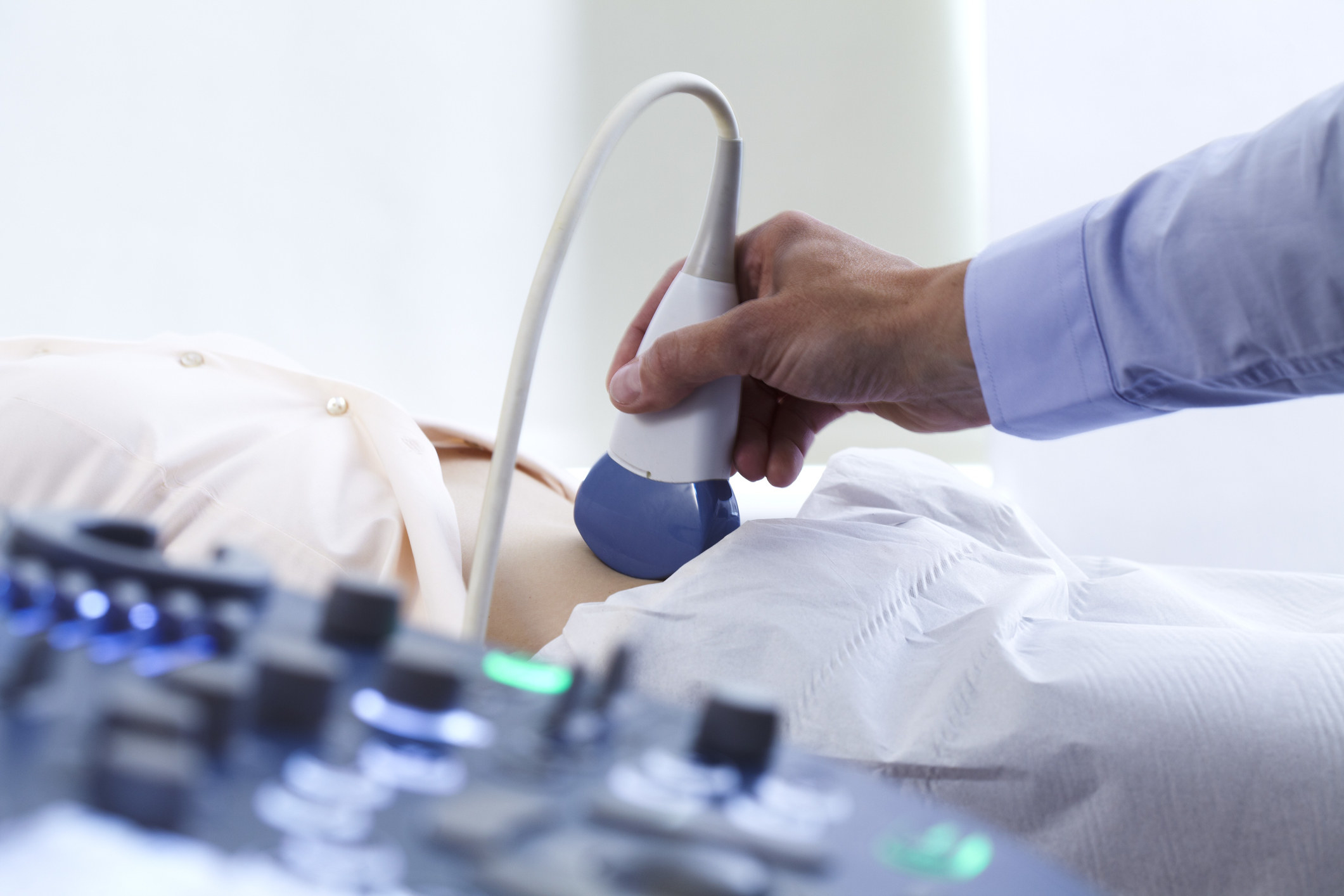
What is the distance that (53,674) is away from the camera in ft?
0.67

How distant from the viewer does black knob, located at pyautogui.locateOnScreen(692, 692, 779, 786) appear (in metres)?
0.20

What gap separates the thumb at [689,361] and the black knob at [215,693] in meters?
0.58

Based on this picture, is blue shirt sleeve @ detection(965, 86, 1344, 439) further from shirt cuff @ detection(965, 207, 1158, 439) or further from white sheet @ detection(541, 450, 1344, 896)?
white sheet @ detection(541, 450, 1344, 896)

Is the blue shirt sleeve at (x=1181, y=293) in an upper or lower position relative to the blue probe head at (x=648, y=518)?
upper

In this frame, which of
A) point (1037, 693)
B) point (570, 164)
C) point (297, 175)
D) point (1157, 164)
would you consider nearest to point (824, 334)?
point (1037, 693)

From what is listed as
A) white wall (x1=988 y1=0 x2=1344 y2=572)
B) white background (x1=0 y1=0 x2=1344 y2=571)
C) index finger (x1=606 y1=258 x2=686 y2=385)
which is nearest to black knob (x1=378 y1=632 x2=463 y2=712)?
index finger (x1=606 y1=258 x2=686 y2=385)

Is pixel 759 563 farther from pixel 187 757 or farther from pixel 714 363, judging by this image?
pixel 187 757

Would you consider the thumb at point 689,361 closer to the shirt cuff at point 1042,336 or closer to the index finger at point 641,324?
the index finger at point 641,324

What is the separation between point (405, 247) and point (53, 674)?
1.90 m

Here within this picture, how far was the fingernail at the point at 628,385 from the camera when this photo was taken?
2.61 feet

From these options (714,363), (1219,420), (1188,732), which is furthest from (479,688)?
(1219,420)

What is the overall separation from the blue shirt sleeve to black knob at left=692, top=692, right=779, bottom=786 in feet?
1.67

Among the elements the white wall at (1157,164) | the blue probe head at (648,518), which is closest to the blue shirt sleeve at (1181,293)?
the blue probe head at (648,518)

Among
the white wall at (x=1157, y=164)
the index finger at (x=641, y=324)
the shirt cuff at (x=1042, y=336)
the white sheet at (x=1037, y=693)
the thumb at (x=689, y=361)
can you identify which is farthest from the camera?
the white wall at (x=1157, y=164)
